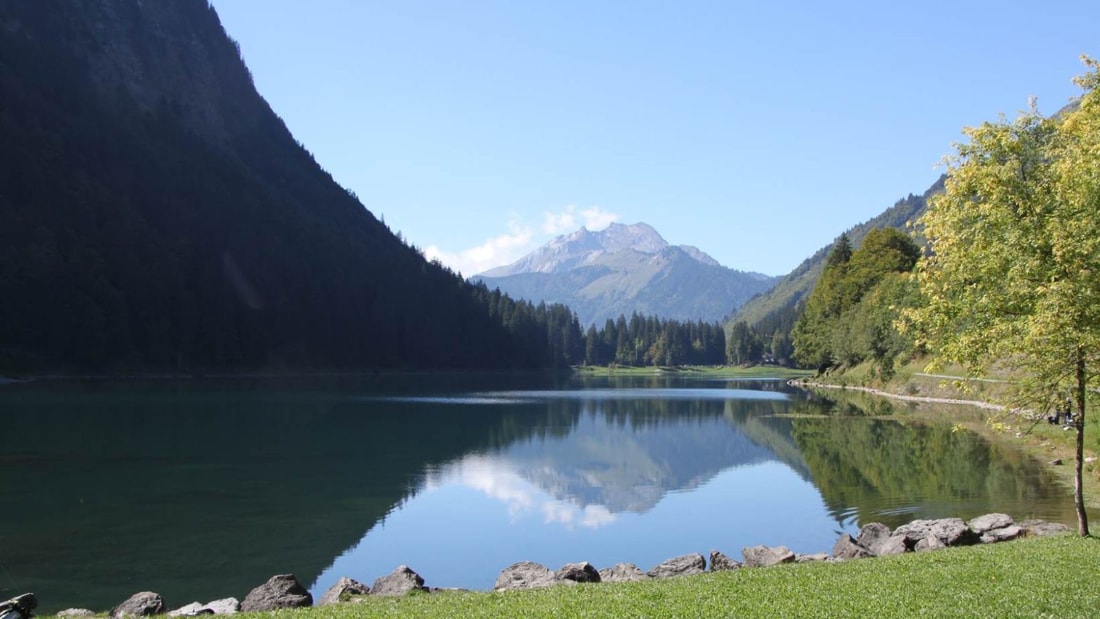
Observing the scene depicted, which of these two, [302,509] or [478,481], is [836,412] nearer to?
[478,481]

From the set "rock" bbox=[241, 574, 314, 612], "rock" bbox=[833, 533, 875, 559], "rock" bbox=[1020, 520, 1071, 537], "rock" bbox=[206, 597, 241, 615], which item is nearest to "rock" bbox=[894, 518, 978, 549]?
"rock" bbox=[833, 533, 875, 559]

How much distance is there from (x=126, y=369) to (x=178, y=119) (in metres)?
105

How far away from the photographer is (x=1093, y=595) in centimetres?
1316

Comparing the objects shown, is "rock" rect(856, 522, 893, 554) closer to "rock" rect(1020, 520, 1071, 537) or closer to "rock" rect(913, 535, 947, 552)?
"rock" rect(913, 535, 947, 552)

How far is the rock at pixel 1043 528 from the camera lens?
2114 cm

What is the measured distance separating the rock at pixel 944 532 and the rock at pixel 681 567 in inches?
229

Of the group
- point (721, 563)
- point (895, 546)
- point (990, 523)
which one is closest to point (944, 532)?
point (895, 546)

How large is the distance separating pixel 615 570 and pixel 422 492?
15730 mm

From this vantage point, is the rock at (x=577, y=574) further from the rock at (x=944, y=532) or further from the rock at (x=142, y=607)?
the rock at (x=944, y=532)

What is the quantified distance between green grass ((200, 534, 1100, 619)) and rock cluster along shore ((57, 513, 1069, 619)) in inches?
51.0

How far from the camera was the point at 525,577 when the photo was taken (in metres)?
18.3

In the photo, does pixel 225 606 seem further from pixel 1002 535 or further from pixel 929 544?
pixel 1002 535

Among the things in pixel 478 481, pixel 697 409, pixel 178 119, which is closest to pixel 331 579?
pixel 478 481

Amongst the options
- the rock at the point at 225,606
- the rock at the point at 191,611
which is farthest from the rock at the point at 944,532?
the rock at the point at 191,611
